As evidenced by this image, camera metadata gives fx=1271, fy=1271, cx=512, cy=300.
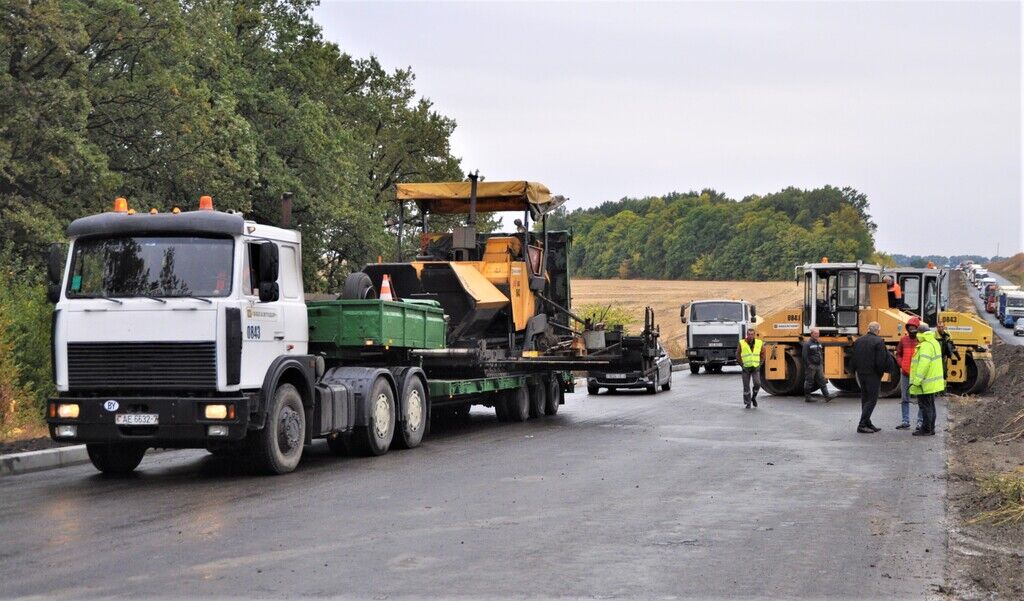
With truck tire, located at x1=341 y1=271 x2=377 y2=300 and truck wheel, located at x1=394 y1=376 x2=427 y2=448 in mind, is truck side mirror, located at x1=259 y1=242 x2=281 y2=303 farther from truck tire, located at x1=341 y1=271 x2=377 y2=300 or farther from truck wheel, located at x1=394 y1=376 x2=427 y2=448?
truck wheel, located at x1=394 y1=376 x2=427 y2=448

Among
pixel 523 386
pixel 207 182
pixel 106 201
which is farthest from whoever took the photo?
pixel 207 182

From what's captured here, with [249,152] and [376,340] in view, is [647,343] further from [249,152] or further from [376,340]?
[249,152]

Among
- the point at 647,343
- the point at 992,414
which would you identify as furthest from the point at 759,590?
the point at 647,343

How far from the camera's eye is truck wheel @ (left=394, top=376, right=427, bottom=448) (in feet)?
54.5

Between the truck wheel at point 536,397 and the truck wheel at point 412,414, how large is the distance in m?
5.81

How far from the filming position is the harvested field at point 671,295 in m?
76.3

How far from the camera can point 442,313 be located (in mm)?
18406

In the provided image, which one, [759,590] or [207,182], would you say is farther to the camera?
[207,182]

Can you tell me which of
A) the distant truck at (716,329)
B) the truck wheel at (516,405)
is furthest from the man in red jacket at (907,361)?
the distant truck at (716,329)

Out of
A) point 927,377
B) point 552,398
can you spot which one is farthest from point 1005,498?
point 552,398

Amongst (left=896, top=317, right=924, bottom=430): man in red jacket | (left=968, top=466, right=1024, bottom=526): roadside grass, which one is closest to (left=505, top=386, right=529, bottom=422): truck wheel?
(left=896, top=317, right=924, bottom=430): man in red jacket

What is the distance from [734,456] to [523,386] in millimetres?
6838

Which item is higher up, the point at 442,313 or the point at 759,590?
the point at 442,313

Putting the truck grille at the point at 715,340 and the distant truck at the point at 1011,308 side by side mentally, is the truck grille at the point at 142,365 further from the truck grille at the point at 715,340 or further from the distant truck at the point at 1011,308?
the distant truck at the point at 1011,308
